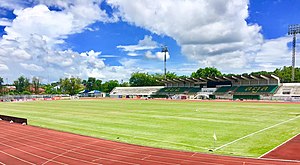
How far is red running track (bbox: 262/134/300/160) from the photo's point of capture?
47.7ft

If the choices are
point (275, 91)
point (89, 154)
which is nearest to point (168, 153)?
point (89, 154)

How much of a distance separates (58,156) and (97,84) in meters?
152

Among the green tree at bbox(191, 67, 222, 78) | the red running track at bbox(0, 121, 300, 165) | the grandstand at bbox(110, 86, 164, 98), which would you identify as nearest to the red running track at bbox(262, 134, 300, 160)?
the red running track at bbox(0, 121, 300, 165)

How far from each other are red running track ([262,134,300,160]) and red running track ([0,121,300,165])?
0.97 metres

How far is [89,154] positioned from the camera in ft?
52.6

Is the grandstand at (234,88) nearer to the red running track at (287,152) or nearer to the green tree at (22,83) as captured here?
the red running track at (287,152)

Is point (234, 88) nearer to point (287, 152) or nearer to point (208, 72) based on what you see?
point (208, 72)

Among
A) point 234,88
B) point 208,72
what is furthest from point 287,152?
point 208,72

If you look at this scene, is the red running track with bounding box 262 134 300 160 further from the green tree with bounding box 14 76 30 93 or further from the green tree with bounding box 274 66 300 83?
the green tree with bounding box 14 76 30 93

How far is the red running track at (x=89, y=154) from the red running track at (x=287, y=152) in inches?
38.2

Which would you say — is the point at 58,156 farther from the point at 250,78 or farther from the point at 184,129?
the point at 250,78

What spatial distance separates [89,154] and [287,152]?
1185cm

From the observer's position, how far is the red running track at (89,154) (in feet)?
46.8

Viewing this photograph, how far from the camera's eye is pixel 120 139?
20.5m
